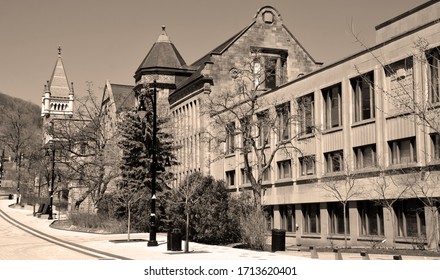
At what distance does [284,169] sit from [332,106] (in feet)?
25.9

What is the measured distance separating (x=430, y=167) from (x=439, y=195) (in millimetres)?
1631

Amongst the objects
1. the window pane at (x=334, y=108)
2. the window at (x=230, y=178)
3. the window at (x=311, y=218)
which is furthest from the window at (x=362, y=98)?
the window at (x=230, y=178)

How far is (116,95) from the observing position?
79812 mm

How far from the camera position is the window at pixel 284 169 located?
145 feet

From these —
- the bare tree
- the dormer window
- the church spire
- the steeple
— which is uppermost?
Result: the steeple

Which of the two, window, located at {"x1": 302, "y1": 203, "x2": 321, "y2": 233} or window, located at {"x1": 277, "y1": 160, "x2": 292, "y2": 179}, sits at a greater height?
window, located at {"x1": 277, "y1": 160, "x2": 292, "y2": 179}

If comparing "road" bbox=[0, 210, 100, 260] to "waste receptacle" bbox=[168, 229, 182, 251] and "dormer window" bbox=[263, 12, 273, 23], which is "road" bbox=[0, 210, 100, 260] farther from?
"dormer window" bbox=[263, 12, 273, 23]

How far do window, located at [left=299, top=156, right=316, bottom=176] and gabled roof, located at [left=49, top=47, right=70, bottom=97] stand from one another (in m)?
154

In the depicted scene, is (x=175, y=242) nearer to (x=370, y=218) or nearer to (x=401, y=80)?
(x=370, y=218)

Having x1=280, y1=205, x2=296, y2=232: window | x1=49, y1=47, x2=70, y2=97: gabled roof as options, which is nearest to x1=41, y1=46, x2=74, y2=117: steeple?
x1=49, y1=47, x2=70, y2=97: gabled roof

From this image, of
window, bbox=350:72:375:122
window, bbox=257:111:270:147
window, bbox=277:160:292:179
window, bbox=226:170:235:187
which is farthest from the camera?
window, bbox=226:170:235:187

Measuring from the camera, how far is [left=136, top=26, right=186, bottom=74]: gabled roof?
6869 centimetres

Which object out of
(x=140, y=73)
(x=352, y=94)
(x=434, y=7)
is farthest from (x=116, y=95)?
(x=434, y=7)

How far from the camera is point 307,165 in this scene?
41438 millimetres
